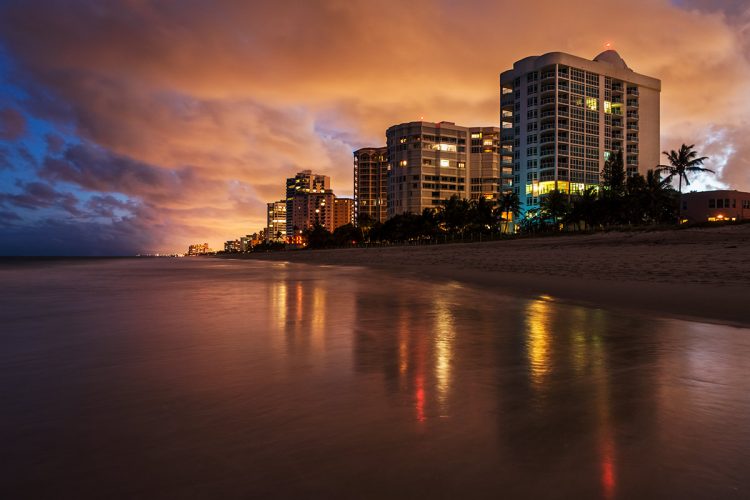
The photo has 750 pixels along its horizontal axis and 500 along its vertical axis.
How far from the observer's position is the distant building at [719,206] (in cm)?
9038

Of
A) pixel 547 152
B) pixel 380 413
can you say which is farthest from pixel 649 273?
pixel 547 152

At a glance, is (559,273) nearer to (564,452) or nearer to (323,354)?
(323,354)

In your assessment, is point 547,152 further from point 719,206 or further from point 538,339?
point 538,339

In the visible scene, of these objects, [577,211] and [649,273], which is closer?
[649,273]

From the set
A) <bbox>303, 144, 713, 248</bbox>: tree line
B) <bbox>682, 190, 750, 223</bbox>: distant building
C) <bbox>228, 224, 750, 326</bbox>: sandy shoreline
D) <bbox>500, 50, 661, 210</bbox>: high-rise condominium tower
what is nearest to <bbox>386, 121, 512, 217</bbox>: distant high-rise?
<bbox>303, 144, 713, 248</bbox>: tree line

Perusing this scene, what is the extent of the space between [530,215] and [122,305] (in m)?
115

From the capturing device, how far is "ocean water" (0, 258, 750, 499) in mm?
3902

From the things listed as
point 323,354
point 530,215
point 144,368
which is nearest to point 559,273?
point 323,354

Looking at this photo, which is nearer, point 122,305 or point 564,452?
point 564,452

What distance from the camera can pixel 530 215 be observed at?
12038 centimetres

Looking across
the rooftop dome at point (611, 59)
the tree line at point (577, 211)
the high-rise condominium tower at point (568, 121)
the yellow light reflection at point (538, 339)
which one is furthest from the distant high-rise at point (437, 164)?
the yellow light reflection at point (538, 339)

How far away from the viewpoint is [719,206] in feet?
299

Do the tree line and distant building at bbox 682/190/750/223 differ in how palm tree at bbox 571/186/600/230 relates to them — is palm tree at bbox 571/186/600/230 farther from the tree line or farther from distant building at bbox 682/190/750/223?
distant building at bbox 682/190/750/223

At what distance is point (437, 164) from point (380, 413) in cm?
18766
